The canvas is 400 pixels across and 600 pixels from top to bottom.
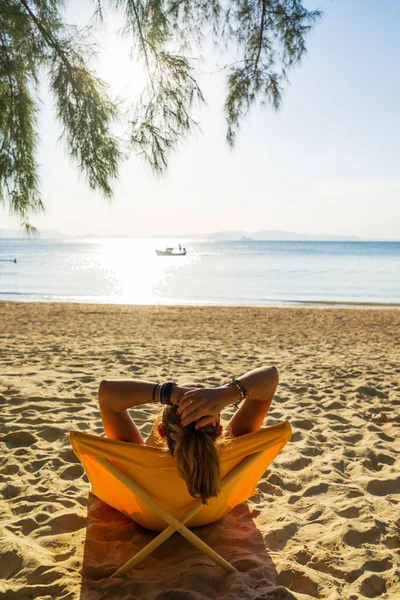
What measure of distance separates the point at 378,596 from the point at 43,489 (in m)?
1.77

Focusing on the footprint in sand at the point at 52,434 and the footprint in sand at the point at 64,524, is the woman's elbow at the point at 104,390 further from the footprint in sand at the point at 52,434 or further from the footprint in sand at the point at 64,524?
the footprint in sand at the point at 52,434

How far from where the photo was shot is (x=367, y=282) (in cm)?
2422

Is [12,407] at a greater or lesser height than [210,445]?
lesser

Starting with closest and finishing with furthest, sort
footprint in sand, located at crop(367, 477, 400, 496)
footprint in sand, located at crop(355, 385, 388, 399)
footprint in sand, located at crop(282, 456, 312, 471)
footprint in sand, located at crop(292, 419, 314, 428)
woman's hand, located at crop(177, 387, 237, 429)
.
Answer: woman's hand, located at crop(177, 387, 237, 429) → footprint in sand, located at crop(367, 477, 400, 496) → footprint in sand, located at crop(282, 456, 312, 471) → footprint in sand, located at crop(292, 419, 314, 428) → footprint in sand, located at crop(355, 385, 388, 399)

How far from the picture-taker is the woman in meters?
1.82

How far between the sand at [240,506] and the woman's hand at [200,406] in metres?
0.70

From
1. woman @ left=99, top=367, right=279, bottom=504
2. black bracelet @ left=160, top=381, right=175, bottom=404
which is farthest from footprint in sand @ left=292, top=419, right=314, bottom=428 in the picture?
black bracelet @ left=160, top=381, right=175, bottom=404

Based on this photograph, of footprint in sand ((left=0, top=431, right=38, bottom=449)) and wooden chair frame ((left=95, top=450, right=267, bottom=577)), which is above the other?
wooden chair frame ((left=95, top=450, right=267, bottom=577))

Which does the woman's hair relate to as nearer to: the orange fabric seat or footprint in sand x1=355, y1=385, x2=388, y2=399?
the orange fabric seat

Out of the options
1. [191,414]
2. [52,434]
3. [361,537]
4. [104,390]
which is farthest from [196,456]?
[52,434]

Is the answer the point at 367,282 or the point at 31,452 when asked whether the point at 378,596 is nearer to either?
the point at 31,452

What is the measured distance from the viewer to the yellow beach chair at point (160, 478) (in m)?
2.02

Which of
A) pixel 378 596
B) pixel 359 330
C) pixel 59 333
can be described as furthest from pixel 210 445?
pixel 359 330

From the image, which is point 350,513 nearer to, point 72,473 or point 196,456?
point 196,456
